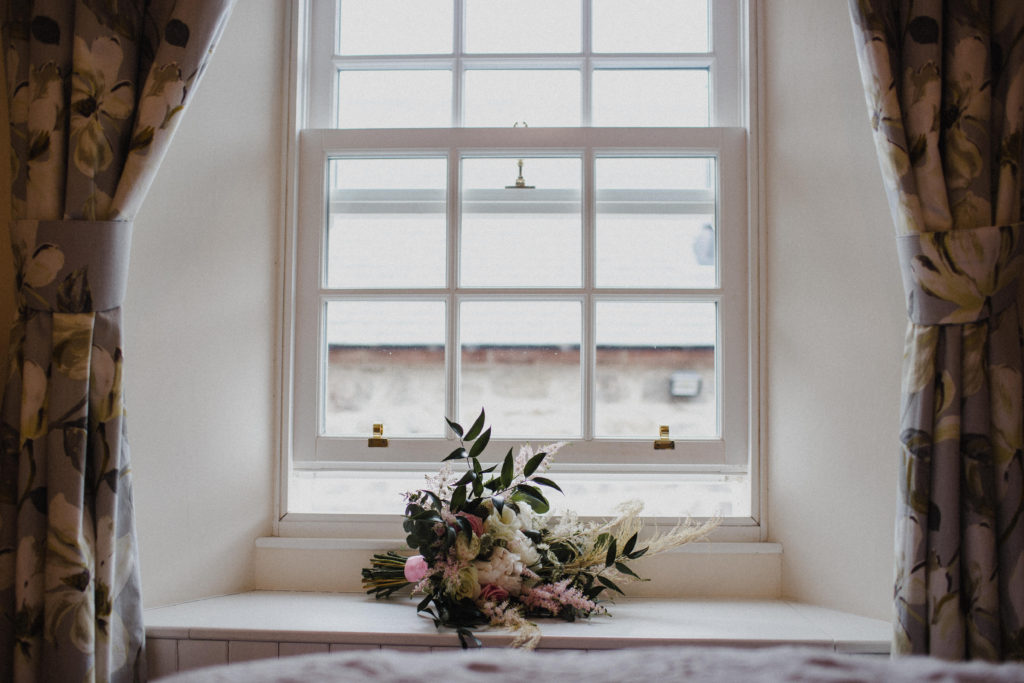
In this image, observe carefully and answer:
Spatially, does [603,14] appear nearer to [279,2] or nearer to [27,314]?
[279,2]

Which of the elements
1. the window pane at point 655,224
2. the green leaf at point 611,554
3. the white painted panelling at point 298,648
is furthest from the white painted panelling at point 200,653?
the window pane at point 655,224

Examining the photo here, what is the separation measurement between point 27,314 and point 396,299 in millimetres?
869

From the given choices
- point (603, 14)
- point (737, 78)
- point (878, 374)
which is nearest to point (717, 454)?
point (878, 374)

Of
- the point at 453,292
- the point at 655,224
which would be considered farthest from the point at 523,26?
the point at 453,292

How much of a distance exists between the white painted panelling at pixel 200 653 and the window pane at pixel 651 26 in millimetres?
1774

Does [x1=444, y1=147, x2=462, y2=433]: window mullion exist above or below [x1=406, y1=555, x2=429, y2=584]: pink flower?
above

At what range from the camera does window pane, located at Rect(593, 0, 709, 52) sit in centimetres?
219

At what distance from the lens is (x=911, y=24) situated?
64.2 inches

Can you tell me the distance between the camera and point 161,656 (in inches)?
65.9

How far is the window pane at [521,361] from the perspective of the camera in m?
2.14

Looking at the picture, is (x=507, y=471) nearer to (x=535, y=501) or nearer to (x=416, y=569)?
(x=535, y=501)

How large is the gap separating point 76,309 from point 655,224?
1409mm

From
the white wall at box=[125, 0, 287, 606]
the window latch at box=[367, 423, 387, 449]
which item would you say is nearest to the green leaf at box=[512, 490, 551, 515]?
the window latch at box=[367, 423, 387, 449]

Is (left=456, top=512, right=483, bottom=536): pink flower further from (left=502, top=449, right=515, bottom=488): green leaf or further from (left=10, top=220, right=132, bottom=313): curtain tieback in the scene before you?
(left=10, top=220, right=132, bottom=313): curtain tieback
